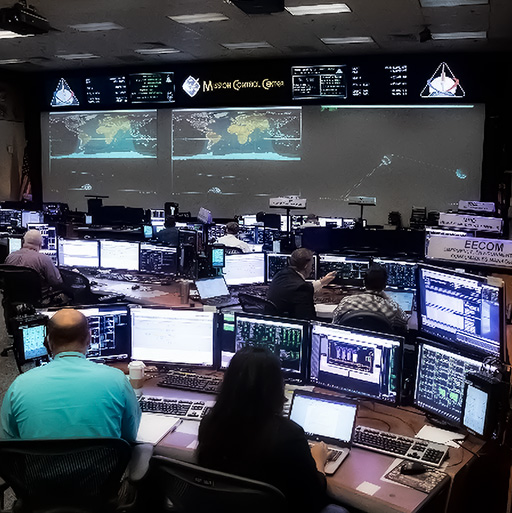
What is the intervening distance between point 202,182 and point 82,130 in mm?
3263

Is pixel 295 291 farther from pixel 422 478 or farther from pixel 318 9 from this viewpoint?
pixel 318 9

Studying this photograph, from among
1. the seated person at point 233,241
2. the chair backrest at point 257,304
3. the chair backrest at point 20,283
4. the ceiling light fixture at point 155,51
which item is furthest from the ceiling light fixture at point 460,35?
the chair backrest at point 20,283

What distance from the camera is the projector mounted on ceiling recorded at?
6410mm

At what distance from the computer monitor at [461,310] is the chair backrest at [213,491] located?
1573mm

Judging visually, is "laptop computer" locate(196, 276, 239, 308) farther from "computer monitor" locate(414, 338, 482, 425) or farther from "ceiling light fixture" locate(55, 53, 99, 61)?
"ceiling light fixture" locate(55, 53, 99, 61)

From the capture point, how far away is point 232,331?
341 centimetres

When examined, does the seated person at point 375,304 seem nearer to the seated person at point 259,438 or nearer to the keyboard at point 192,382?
the keyboard at point 192,382

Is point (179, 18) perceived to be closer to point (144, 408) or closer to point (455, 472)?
point (144, 408)

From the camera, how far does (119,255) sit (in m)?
6.88

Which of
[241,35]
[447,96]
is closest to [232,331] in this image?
[241,35]

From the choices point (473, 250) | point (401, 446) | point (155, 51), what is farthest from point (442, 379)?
point (155, 51)

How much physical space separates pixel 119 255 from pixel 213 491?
5349mm

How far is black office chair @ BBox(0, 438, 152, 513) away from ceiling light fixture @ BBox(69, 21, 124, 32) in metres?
7.57

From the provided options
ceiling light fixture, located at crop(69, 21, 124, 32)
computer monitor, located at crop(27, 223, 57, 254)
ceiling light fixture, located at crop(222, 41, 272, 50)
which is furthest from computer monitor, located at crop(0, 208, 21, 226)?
ceiling light fixture, located at crop(222, 41, 272, 50)
